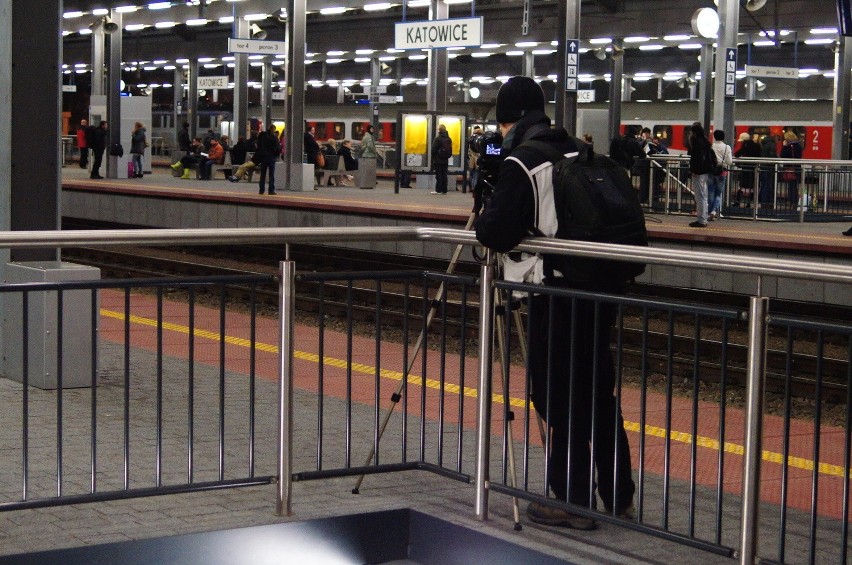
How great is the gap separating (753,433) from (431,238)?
1.66 metres

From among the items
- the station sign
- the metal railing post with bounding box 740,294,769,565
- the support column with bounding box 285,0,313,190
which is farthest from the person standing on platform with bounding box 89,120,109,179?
the metal railing post with bounding box 740,294,769,565

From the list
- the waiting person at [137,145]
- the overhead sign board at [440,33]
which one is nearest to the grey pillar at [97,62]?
the waiting person at [137,145]

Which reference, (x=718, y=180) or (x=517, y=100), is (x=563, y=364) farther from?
(x=718, y=180)

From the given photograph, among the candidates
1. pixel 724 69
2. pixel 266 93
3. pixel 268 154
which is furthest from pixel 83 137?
pixel 724 69

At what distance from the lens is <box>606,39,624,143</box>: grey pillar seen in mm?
24500

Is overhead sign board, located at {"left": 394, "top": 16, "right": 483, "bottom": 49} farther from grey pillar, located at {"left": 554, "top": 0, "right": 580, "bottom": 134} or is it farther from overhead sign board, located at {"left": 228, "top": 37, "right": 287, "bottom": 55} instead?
overhead sign board, located at {"left": 228, "top": 37, "right": 287, "bottom": 55}

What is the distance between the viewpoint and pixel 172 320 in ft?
32.1

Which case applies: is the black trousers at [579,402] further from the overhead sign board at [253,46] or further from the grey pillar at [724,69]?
the overhead sign board at [253,46]

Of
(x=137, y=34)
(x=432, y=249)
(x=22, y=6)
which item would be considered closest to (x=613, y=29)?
(x=432, y=249)

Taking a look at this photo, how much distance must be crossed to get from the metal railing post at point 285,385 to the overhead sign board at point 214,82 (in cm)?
3773

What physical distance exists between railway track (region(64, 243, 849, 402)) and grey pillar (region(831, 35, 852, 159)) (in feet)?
49.3

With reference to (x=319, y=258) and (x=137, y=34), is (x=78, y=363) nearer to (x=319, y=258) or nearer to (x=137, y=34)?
(x=319, y=258)

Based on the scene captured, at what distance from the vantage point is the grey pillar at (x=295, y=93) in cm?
2934

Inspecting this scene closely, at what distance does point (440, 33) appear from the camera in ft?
85.8
